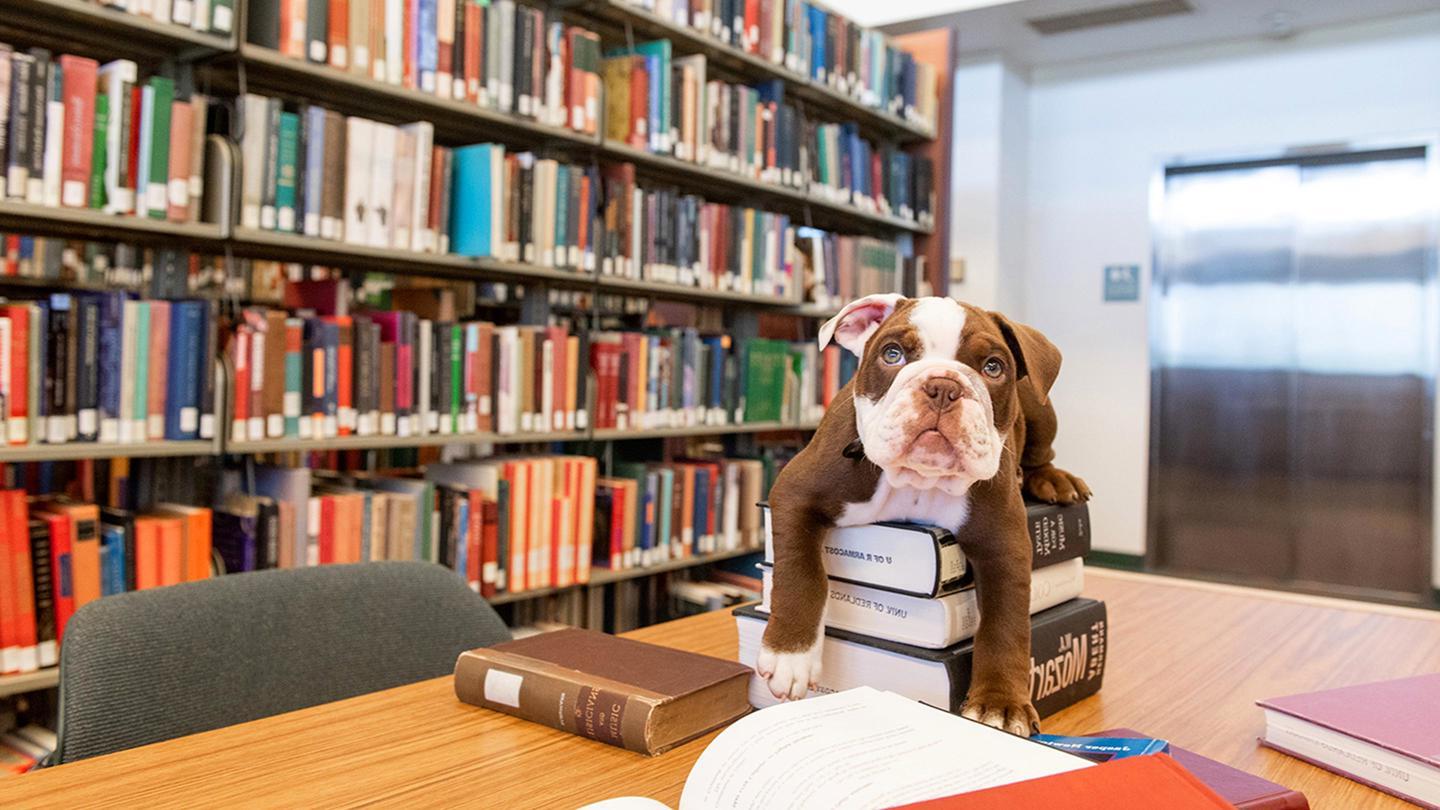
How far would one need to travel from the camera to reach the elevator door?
4.88 metres

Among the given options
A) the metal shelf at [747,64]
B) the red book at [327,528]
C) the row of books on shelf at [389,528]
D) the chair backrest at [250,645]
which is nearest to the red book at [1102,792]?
the chair backrest at [250,645]

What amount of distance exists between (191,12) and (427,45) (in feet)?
1.84

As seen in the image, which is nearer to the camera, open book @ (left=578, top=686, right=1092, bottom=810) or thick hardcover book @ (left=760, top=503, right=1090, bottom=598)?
open book @ (left=578, top=686, right=1092, bottom=810)

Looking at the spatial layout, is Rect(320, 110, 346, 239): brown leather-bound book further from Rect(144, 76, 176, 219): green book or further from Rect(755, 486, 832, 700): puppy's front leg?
Rect(755, 486, 832, 700): puppy's front leg

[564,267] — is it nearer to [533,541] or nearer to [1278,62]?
[533,541]

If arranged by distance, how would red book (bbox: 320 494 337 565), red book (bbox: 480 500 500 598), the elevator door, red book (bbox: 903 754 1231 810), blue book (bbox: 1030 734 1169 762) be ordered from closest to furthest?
red book (bbox: 903 754 1231 810) → blue book (bbox: 1030 734 1169 762) → red book (bbox: 320 494 337 565) → red book (bbox: 480 500 500 598) → the elevator door

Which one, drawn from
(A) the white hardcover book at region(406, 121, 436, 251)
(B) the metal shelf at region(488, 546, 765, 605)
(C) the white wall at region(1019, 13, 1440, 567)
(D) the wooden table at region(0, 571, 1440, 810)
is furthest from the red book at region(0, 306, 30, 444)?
(C) the white wall at region(1019, 13, 1440, 567)

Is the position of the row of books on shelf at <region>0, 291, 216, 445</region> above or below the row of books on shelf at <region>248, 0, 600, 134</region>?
below

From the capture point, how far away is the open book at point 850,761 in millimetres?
588

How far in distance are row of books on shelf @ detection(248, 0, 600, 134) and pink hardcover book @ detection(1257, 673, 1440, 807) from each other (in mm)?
2212

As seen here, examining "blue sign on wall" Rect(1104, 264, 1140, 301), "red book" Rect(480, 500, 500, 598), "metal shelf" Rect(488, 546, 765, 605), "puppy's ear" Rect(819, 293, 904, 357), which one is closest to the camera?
"puppy's ear" Rect(819, 293, 904, 357)

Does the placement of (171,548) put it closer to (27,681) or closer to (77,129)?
(27,681)

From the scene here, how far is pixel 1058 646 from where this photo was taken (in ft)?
3.04

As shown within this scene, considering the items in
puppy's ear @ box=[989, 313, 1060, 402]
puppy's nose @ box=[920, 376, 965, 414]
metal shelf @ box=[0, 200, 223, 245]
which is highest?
metal shelf @ box=[0, 200, 223, 245]
